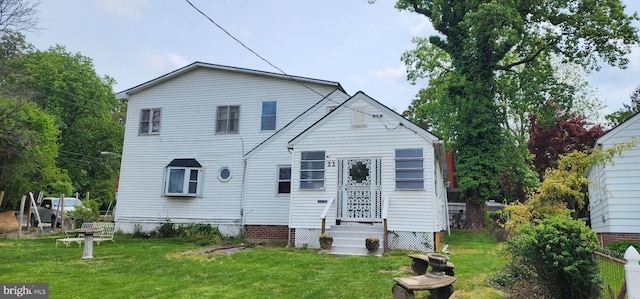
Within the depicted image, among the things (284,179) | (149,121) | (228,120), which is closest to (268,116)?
(228,120)

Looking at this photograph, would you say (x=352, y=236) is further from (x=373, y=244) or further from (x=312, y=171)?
(x=312, y=171)

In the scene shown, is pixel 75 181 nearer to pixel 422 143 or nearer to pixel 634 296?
pixel 422 143

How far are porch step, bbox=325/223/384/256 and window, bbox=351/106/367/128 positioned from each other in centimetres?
322

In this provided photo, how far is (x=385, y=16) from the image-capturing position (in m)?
11.0

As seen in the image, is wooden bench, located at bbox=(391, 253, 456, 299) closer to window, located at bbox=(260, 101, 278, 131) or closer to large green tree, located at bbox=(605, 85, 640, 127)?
window, located at bbox=(260, 101, 278, 131)

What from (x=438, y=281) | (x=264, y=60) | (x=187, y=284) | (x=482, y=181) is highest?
(x=264, y=60)

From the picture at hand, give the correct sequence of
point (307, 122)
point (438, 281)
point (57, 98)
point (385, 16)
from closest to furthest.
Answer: point (438, 281)
point (385, 16)
point (307, 122)
point (57, 98)

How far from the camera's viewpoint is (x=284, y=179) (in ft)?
50.1

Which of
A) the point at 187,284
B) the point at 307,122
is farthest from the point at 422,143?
the point at 187,284

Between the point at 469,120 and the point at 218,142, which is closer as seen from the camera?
the point at 218,142

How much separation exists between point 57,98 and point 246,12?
3201 centimetres

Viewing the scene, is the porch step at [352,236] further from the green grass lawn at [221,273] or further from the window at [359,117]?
the window at [359,117]

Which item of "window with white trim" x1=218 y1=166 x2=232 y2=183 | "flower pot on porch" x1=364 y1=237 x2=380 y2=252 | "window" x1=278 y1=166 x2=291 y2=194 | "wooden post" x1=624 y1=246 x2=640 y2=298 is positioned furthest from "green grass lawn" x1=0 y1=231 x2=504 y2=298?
"window with white trim" x1=218 y1=166 x2=232 y2=183

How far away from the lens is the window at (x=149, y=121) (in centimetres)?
1736
